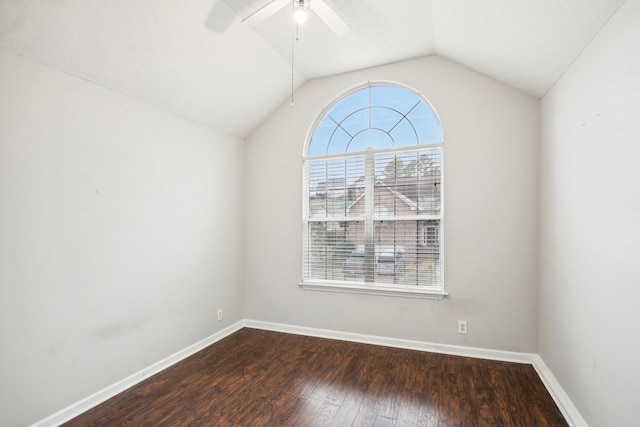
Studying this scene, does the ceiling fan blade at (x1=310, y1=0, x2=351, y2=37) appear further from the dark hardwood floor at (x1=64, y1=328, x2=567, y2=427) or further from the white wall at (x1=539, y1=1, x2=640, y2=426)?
the dark hardwood floor at (x1=64, y1=328, x2=567, y2=427)

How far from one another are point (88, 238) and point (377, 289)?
8.79ft

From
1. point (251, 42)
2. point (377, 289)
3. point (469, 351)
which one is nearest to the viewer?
point (251, 42)

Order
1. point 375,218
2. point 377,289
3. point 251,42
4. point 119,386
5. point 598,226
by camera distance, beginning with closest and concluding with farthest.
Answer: point 598,226
point 119,386
point 251,42
point 377,289
point 375,218

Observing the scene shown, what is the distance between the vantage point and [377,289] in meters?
3.42

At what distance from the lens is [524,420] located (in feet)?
6.95

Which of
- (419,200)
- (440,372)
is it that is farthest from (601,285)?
(419,200)

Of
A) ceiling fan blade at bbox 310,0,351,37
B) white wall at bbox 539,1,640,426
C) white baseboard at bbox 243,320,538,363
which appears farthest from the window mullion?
white wall at bbox 539,1,640,426

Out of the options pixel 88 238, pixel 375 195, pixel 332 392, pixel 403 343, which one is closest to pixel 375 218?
pixel 375 195

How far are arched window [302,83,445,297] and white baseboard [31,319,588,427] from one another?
21.2 inches

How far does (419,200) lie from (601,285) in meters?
1.74

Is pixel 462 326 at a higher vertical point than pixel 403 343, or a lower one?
higher

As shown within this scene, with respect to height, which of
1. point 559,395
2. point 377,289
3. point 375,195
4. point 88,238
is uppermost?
point 375,195

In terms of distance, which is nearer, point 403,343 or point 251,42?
point 251,42

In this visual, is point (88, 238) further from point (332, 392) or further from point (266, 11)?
point (332, 392)
